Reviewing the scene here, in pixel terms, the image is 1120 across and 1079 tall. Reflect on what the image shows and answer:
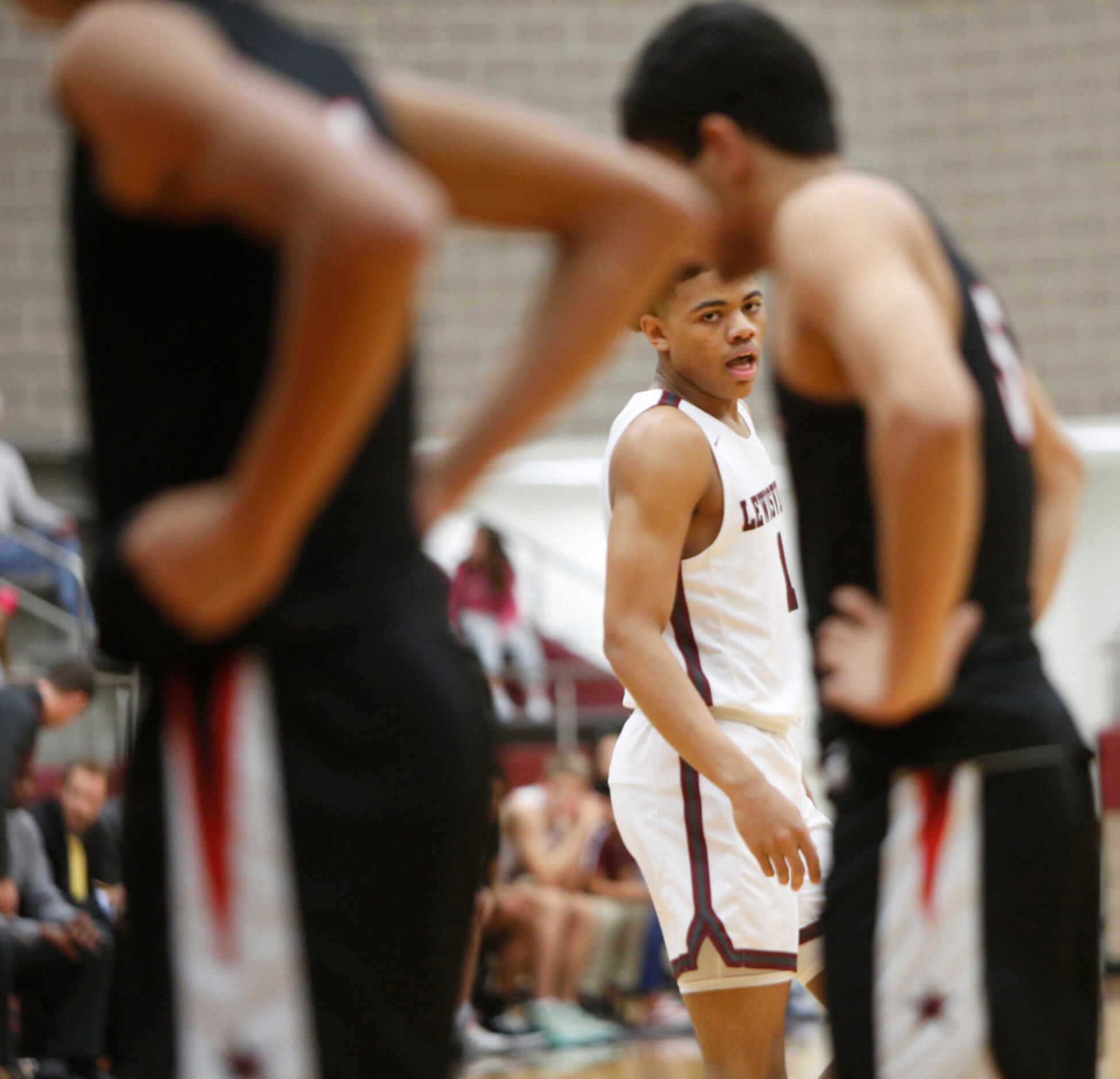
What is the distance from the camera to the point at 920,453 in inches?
68.7

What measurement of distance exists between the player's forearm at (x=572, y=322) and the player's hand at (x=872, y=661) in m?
0.48

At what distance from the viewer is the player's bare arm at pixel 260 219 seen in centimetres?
127

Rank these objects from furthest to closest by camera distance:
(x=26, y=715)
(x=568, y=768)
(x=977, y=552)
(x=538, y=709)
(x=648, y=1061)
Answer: (x=538, y=709) < (x=568, y=768) < (x=648, y=1061) < (x=26, y=715) < (x=977, y=552)

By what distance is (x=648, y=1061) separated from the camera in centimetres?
824

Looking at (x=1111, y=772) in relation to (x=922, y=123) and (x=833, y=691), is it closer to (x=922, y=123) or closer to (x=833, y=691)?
(x=922, y=123)

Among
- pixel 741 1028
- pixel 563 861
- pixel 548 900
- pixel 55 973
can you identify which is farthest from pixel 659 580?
pixel 563 861

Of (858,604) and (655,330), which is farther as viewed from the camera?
(655,330)

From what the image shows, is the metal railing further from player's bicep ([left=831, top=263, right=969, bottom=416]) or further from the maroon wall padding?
player's bicep ([left=831, top=263, right=969, bottom=416])

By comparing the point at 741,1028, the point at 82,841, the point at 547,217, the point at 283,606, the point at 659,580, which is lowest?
the point at 82,841

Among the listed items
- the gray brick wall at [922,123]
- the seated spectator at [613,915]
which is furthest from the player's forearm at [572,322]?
the gray brick wall at [922,123]

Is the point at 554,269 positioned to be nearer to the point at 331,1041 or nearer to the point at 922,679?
the point at 922,679

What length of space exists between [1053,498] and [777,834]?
2.62 feet

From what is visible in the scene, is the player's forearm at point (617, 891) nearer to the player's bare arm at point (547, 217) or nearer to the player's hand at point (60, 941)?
the player's hand at point (60, 941)

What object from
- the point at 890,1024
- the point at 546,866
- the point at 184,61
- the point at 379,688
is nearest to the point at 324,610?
the point at 379,688
